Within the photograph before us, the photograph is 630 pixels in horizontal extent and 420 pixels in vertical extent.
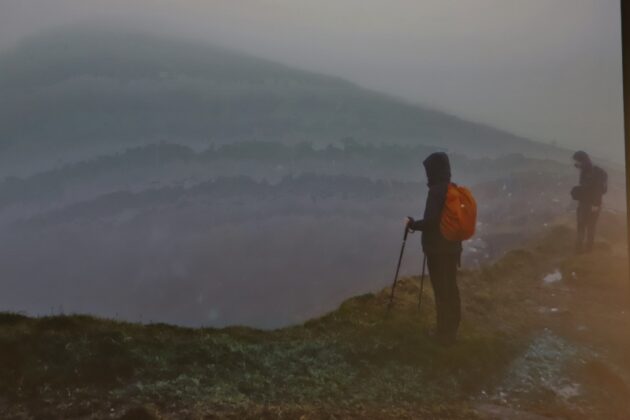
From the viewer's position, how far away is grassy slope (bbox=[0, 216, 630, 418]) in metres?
5.34

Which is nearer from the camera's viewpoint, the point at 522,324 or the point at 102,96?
the point at 522,324

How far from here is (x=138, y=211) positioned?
10695 mm

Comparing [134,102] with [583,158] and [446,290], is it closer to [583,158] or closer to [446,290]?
[446,290]

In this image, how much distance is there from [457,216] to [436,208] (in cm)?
33

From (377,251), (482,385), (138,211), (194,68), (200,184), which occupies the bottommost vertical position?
(482,385)

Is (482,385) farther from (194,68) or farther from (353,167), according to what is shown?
(194,68)

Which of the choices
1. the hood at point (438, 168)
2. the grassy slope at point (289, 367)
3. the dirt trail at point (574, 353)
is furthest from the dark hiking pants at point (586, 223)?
the hood at point (438, 168)

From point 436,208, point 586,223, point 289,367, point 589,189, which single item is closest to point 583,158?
point 589,189

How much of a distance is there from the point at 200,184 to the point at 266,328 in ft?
16.1

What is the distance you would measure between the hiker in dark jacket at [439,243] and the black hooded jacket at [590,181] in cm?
805

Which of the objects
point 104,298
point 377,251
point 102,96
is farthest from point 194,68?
point 377,251

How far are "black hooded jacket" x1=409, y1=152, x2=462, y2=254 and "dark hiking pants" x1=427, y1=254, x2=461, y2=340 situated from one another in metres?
0.17

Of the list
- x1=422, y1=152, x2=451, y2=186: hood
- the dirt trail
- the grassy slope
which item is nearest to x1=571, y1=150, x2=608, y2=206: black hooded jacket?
the dirt trail

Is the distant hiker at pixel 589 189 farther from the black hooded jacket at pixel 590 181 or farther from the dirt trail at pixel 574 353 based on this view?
the dirt trail at pixel 574 353
